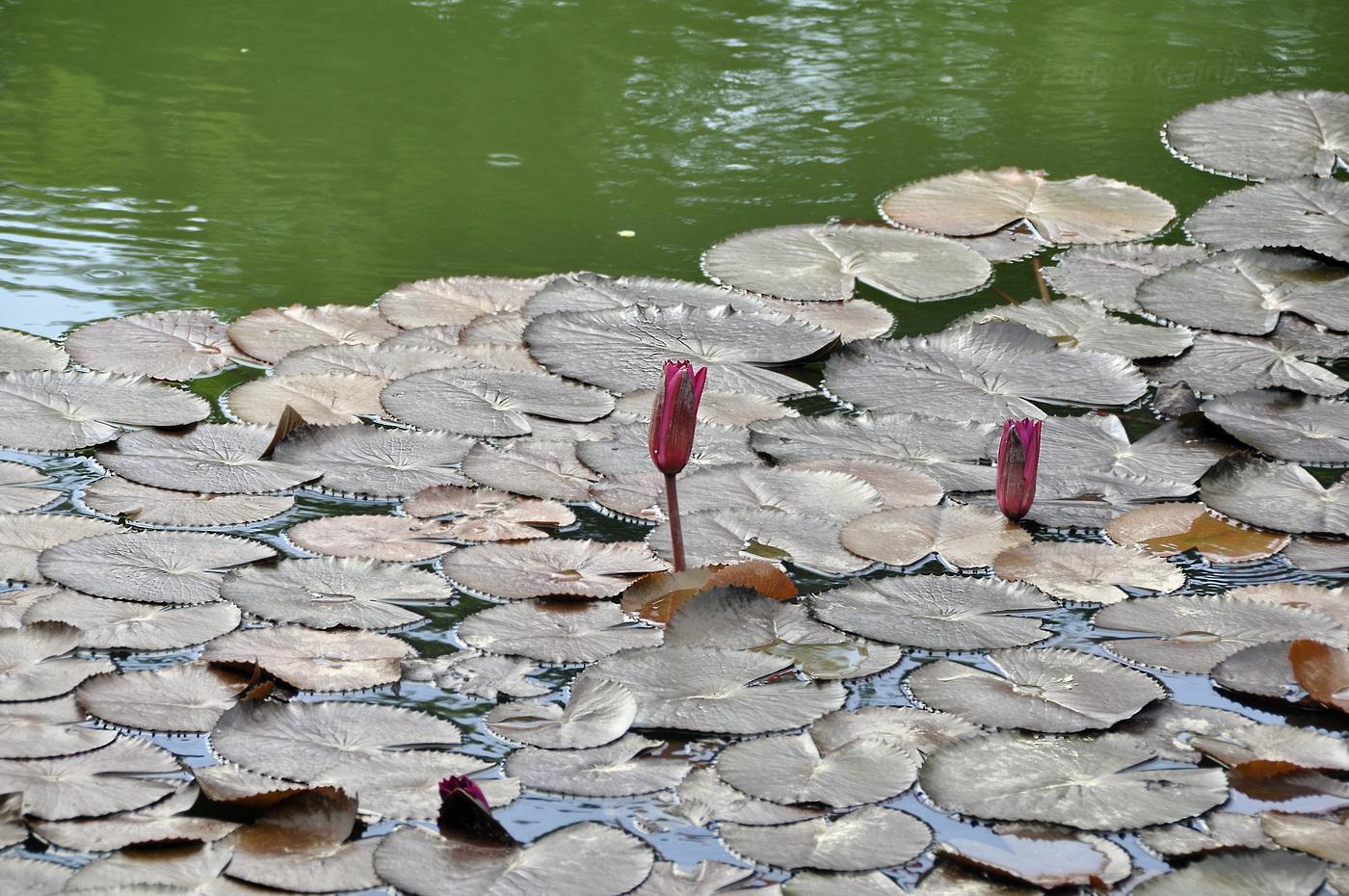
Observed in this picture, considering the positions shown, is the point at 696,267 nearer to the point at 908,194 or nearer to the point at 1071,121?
the point at 908,194

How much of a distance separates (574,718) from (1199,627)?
897 millimetres

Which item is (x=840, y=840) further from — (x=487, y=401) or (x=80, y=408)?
(x=80, y=408)

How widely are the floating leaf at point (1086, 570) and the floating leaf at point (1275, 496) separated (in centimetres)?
25

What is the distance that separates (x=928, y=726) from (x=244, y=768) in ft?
2.71

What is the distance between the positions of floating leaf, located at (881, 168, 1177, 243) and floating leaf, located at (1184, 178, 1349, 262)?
0.13 m

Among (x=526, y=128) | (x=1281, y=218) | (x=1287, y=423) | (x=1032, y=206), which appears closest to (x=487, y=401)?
(x=1287, y=423)

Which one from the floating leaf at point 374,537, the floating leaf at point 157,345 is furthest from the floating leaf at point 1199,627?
the floating leaf at point 157,345

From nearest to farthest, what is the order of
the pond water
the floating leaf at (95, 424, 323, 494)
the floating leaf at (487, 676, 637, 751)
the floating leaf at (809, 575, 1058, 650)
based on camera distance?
the floating leaf at (487, 676, 637, 751) → the floating leaf at (809, 575, 1058, 650) → the floating leaf at (95, 424, 323, 494) → the pond water

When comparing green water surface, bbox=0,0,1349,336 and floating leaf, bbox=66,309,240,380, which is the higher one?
green water surface, bbox=0,0,1349,336

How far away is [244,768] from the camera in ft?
5.17

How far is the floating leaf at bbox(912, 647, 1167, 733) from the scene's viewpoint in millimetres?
1698

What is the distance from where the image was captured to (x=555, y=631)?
6.20 ft

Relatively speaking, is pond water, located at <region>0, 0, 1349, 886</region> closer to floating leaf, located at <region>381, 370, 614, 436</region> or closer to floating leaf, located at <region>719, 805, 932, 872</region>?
floating leaf, located at <region>381, 370, 614, 436</region>

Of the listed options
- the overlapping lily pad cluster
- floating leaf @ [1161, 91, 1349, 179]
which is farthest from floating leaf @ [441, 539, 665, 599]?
floating leaf @ [1161, 91, 1349, 179]
